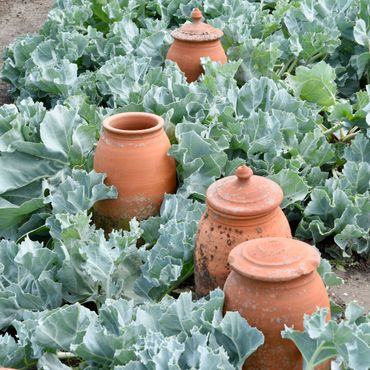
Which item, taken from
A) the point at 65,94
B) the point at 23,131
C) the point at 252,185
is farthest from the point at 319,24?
the point at 252,185

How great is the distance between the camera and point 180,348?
7.29 feet

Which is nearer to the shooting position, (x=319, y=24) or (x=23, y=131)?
(x=23, y=131)

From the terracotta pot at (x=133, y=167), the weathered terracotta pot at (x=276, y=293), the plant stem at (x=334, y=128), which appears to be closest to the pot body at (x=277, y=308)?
the weathered terracotta pot at (x=276, y=293)

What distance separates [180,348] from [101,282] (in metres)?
0.66

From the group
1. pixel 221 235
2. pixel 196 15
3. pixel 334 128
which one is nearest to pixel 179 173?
pixel 221 235

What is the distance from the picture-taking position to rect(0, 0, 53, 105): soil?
24.3 feet

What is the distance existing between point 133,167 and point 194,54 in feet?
4.83

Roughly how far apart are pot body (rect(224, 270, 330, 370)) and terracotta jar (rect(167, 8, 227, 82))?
2287 millimetres

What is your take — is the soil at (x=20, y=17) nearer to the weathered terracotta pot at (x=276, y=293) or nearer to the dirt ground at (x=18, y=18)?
the dirt ground at (x=18, y=18)

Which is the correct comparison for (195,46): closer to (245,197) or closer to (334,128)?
(334,128)

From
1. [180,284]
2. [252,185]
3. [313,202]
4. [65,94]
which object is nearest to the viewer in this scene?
[252,185]

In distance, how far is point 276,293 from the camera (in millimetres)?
2289

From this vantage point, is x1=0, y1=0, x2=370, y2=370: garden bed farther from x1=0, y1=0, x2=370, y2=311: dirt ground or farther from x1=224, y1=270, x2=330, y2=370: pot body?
x1=0, y1=0, x2=370, y2=311: dirt ground

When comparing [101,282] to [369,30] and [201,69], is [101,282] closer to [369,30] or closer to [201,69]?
[201,69]
